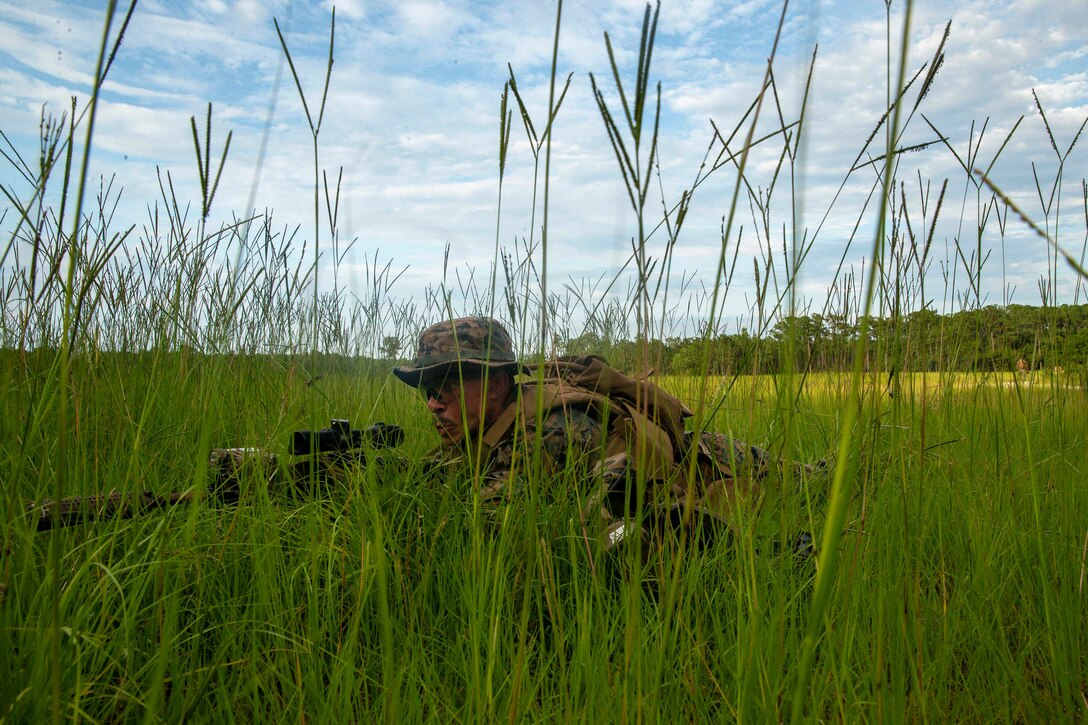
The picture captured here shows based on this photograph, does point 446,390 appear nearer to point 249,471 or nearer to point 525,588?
point 249,471

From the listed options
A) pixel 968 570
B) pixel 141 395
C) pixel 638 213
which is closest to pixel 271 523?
pixel 638 213

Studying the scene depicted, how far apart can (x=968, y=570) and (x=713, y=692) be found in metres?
0.84

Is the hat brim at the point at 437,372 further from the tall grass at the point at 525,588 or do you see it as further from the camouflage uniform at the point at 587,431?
the tall grass at the point at 525,588

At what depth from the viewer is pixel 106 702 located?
1261 mm

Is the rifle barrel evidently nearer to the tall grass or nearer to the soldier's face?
the tall grass

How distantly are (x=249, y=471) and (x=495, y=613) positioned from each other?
3.07 feet

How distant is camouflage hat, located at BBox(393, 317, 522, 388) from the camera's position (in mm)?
3018

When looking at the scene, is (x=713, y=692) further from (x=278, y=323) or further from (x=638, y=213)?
(x=278, y=323)

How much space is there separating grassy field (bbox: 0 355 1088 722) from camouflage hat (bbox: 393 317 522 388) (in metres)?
0.89

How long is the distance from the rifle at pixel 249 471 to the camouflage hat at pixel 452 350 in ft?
1.81

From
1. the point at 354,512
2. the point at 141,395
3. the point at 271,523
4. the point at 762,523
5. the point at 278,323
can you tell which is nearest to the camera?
the point at 271,523

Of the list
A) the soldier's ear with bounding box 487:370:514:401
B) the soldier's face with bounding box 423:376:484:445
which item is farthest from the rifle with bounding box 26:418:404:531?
the soldier's ear with bounding box 487:370:514:401

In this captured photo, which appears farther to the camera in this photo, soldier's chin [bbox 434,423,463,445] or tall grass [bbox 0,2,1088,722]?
soldier's chin [bbox 434,423,463,445]

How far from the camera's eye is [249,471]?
1837 mm
